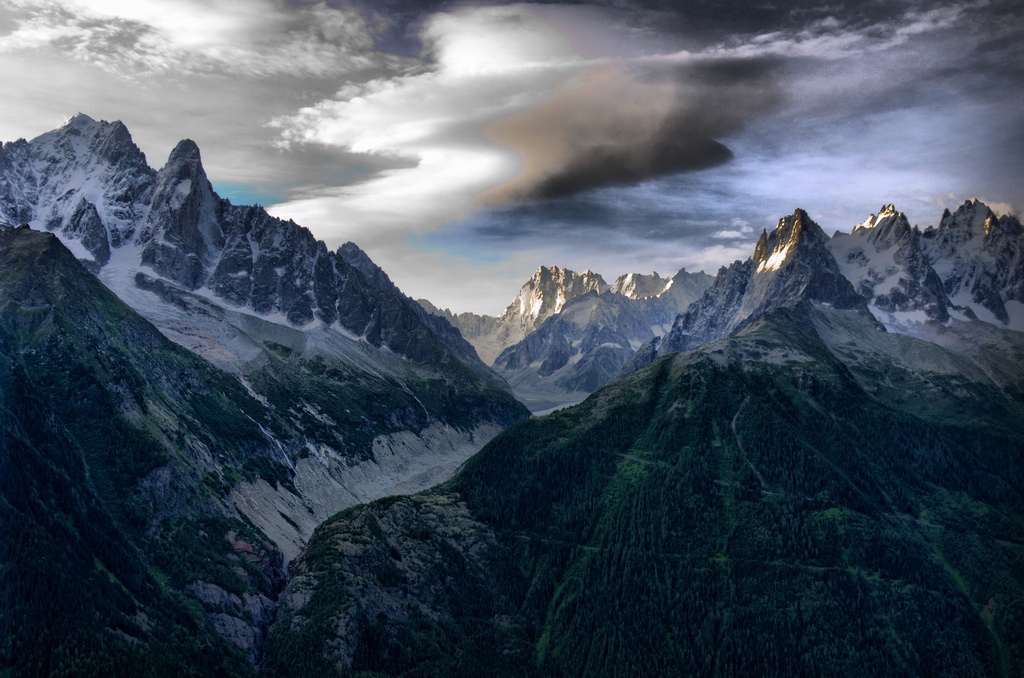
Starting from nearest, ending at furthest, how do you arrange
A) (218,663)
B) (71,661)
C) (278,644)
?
(71,661) < (218,663) < (278,644)

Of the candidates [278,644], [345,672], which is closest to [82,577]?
[278,644]

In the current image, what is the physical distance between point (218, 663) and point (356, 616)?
34797 mm

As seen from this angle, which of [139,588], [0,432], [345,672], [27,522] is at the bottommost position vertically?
[345,672]

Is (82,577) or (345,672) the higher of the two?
(82,577)

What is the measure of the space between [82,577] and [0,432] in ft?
146

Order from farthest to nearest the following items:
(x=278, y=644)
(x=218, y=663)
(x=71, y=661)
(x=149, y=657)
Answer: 1. (x=278, y=644)
2. (x=218, y=663)
3. (x=149, y=657)
4. (x=71, y=661)

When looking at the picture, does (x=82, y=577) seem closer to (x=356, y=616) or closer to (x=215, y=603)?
(x=215, y=603)

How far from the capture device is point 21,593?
5994 inches

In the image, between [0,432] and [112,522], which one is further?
[112,522]

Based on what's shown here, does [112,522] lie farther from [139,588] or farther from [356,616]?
[356,616]

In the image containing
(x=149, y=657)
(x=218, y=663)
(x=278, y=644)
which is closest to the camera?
(x=149, y=657)

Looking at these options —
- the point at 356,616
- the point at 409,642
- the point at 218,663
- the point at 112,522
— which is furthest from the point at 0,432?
the point at 409,642

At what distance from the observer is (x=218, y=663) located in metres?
175

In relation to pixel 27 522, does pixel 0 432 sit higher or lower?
higher
